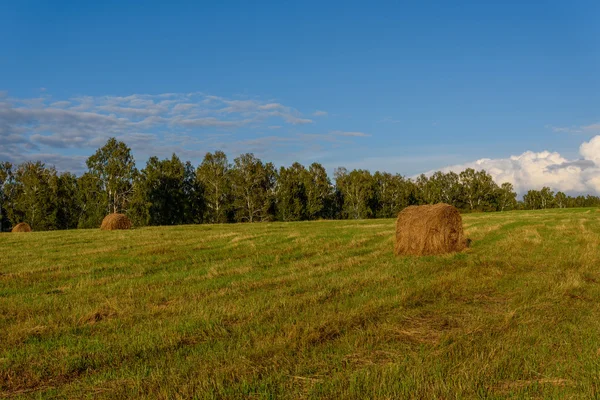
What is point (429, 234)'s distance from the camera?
16.5 m

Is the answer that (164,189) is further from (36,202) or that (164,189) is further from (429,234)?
(429,234)

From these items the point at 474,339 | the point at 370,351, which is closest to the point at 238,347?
the point at 370,351

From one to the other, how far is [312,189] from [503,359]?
82424mm

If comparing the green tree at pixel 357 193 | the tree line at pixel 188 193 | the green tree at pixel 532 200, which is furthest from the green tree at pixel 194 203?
the green tree at pixel 532 200

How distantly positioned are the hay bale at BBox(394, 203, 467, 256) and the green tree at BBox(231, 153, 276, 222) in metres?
60.0

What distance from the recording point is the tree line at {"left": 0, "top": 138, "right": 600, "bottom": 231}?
66.0 metres

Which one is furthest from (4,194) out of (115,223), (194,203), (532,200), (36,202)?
(532,200)

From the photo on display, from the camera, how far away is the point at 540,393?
4742 mm

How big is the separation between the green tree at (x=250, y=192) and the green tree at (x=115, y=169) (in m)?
18.8

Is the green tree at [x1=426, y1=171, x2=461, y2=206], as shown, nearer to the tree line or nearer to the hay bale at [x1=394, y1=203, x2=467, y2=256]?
the tree line

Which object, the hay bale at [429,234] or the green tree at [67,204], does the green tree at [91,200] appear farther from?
the hay bale at [429,234]

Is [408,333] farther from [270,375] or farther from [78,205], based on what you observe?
[78,205]

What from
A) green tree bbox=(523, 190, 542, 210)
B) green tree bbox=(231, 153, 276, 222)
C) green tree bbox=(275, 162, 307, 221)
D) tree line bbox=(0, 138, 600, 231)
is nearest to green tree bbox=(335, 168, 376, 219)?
tree line bbox=(0, 138, 600, 231)

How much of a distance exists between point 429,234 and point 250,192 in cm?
6458
